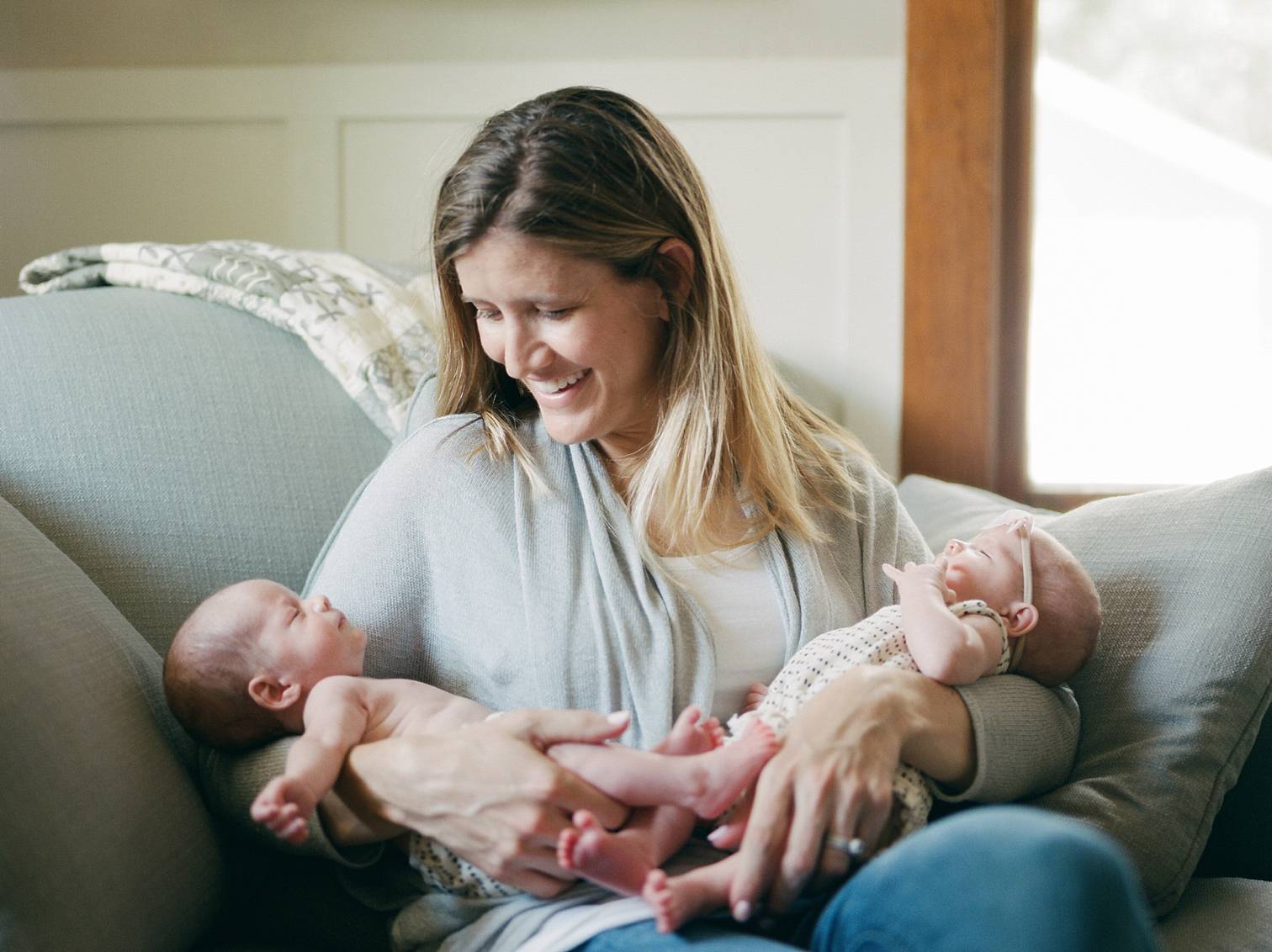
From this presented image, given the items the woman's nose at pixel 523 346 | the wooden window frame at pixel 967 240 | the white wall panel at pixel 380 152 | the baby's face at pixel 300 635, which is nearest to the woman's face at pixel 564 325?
the woman's nose at pixel 523 346

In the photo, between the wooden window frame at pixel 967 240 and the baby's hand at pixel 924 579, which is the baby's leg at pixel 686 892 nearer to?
the baby's hand at pixel 924 579

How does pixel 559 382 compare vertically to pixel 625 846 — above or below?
above

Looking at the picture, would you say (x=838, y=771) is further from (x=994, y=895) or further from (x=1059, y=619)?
(x=1059, y=619)

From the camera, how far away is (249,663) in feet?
3.44

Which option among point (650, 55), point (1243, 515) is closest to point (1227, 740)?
point (1243, 515)

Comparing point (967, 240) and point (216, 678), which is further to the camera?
point (967, 240)

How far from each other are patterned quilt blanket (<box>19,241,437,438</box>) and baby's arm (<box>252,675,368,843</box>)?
568 mm

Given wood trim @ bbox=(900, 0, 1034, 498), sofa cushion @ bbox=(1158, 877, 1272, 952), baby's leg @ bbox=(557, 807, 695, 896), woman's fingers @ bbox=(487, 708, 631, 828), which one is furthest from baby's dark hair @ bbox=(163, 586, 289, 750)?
wood trim @ bbox=(900, 0, 1034, 498)

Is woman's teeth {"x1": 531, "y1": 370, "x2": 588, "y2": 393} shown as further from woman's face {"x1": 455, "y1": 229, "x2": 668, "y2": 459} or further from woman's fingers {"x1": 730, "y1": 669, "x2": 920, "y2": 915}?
woman's fingers {"x1": 730, "y1": 669, "x2": 920, "y2": 915}

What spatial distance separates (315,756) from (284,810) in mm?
104

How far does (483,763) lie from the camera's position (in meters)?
0.93

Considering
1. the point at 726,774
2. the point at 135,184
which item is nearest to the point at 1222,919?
the point at 726,774

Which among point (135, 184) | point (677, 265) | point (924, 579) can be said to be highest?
point (135, 184)

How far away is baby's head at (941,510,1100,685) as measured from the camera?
113cm
